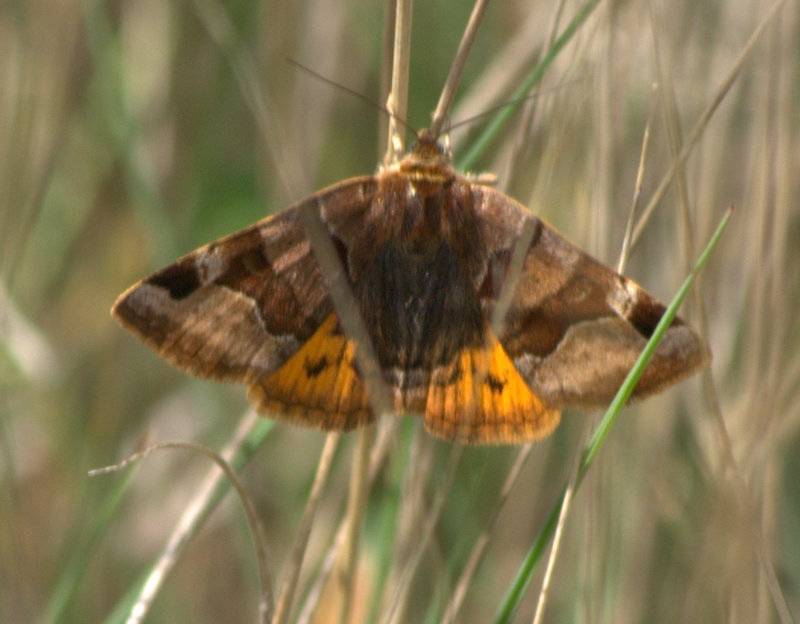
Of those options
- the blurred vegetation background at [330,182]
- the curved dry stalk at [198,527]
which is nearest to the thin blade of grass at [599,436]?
the blurred vegetation background at [330,182]

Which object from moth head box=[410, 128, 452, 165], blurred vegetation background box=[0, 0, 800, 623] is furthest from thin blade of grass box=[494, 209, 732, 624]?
moth head box=[410, 128, 452, 165]

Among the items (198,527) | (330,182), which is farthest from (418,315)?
(330,182)

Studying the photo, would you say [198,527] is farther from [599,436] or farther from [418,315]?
[599,436]

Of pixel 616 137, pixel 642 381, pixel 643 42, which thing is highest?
pixel 643 42

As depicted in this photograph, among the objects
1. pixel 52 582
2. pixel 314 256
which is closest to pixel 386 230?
pixel 314 256

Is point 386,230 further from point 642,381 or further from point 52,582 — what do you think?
point 52,582

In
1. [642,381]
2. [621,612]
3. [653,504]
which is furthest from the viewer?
[653,504]
